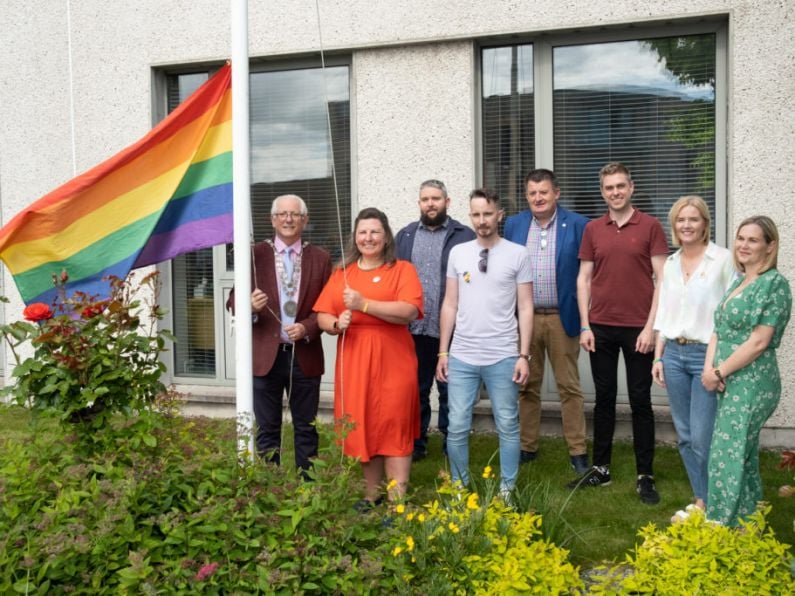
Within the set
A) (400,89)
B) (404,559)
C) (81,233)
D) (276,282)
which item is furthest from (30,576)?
(400,89)

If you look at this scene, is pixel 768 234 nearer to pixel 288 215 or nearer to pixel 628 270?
pixel 628 270

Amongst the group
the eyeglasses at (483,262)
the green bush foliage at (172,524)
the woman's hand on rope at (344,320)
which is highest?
the eyeglasses at (483,262)

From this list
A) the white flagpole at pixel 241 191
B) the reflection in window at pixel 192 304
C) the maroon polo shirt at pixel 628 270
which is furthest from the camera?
the reflection in window at pixel 192 304

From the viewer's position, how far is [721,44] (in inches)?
270

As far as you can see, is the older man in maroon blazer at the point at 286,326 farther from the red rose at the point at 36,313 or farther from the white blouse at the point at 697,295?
the white blouse at the point at 697,295

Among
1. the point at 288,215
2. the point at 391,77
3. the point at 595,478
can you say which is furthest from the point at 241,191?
the point at 391,77

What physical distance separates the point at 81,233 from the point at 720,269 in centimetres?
324

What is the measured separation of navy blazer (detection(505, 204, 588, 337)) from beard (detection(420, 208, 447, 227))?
52 centimetres

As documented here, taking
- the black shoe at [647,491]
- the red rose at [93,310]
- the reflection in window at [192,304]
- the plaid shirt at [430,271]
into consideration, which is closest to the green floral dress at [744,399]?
the black shoe at [647,491]

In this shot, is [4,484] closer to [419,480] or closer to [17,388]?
[17,388]

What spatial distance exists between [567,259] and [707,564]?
287 centimetres

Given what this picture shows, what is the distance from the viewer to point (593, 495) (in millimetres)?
5445

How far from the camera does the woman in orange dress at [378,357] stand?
4.84 meters

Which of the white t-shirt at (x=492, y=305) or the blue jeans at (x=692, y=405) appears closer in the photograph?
the blue jeans at (x=692, y=405)
